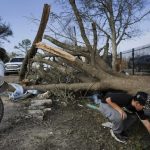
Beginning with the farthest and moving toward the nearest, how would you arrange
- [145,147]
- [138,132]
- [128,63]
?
[128,63] → [138,132] → [145,147]

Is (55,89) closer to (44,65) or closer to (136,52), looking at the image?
(44,65)

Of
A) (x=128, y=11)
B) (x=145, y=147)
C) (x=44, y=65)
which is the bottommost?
(x=145, y=147)

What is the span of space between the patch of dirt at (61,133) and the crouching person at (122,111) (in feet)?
0.60

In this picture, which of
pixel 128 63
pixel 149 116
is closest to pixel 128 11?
pixel 128 63

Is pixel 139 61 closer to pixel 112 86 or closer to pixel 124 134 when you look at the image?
pixel 112 86

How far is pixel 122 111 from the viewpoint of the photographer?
632 cm

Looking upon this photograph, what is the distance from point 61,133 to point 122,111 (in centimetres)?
117

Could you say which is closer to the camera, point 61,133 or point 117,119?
point 117,119

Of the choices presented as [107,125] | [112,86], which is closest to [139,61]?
[112,86]

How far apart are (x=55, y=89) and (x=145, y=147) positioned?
149 inches

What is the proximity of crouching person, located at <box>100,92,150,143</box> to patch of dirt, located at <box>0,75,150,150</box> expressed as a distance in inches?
7.2

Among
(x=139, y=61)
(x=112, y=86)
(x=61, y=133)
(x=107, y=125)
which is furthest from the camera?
(x=139, y=61)

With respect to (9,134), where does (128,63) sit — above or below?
above

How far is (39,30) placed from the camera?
10.2 metres
